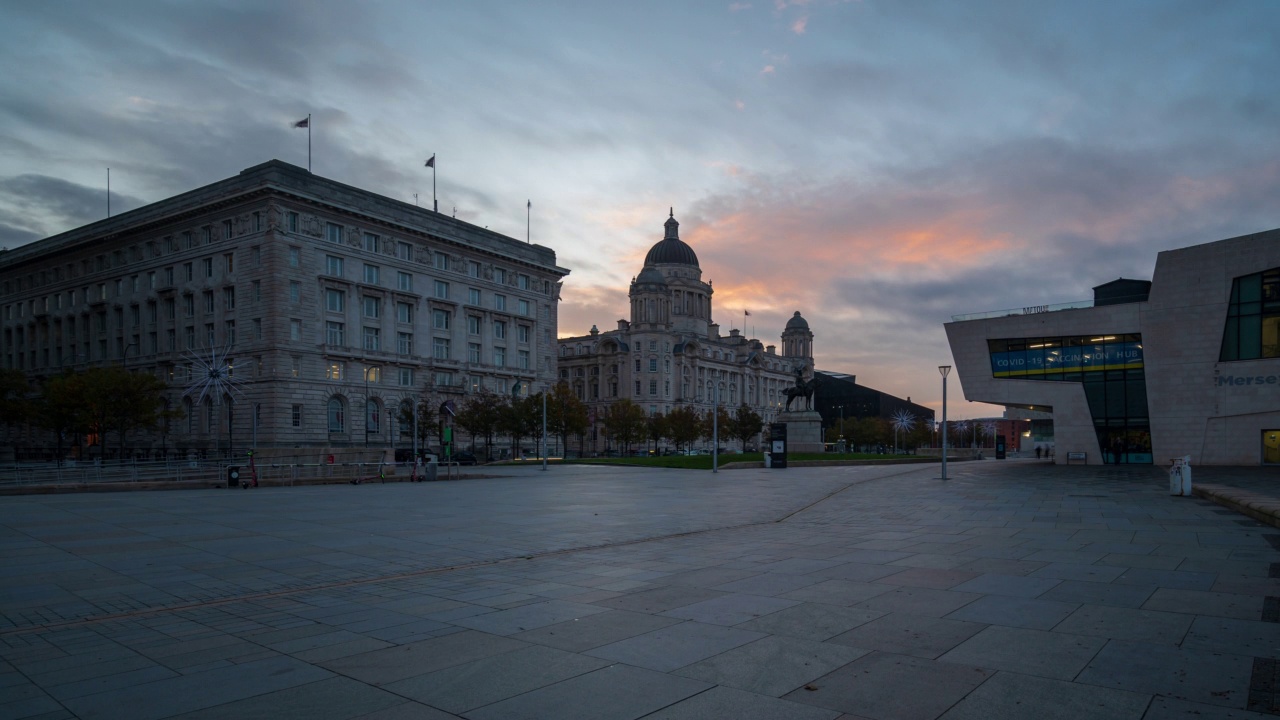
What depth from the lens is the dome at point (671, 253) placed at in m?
166

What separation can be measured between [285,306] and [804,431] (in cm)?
4863

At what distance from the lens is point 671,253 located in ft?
548

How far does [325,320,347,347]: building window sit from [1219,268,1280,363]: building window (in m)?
70.8

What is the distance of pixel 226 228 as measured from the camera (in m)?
75.2

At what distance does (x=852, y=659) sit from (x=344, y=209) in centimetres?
7771

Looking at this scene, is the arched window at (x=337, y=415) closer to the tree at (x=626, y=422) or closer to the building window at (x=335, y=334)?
the building window at (x=335, y=334)

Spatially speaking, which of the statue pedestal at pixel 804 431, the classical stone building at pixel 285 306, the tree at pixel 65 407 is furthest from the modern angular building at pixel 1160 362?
the tree at pixel 65 407

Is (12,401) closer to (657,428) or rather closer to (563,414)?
(563,414)

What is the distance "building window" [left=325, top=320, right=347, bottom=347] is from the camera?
249 feet

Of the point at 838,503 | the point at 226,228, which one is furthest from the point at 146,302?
the point at 838,503

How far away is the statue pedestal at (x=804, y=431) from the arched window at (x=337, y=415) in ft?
137

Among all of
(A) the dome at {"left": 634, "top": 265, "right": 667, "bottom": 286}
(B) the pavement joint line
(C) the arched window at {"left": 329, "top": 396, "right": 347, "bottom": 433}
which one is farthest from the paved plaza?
(A) the dome at {"left": 634, "top": 265, "right": 667, "bottom": 286}

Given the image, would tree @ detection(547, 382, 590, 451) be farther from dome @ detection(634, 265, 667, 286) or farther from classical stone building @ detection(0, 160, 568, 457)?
dome @ detection(634, 265, 667, 286)

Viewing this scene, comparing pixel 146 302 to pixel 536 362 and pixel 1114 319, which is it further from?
pixel 1114 319
